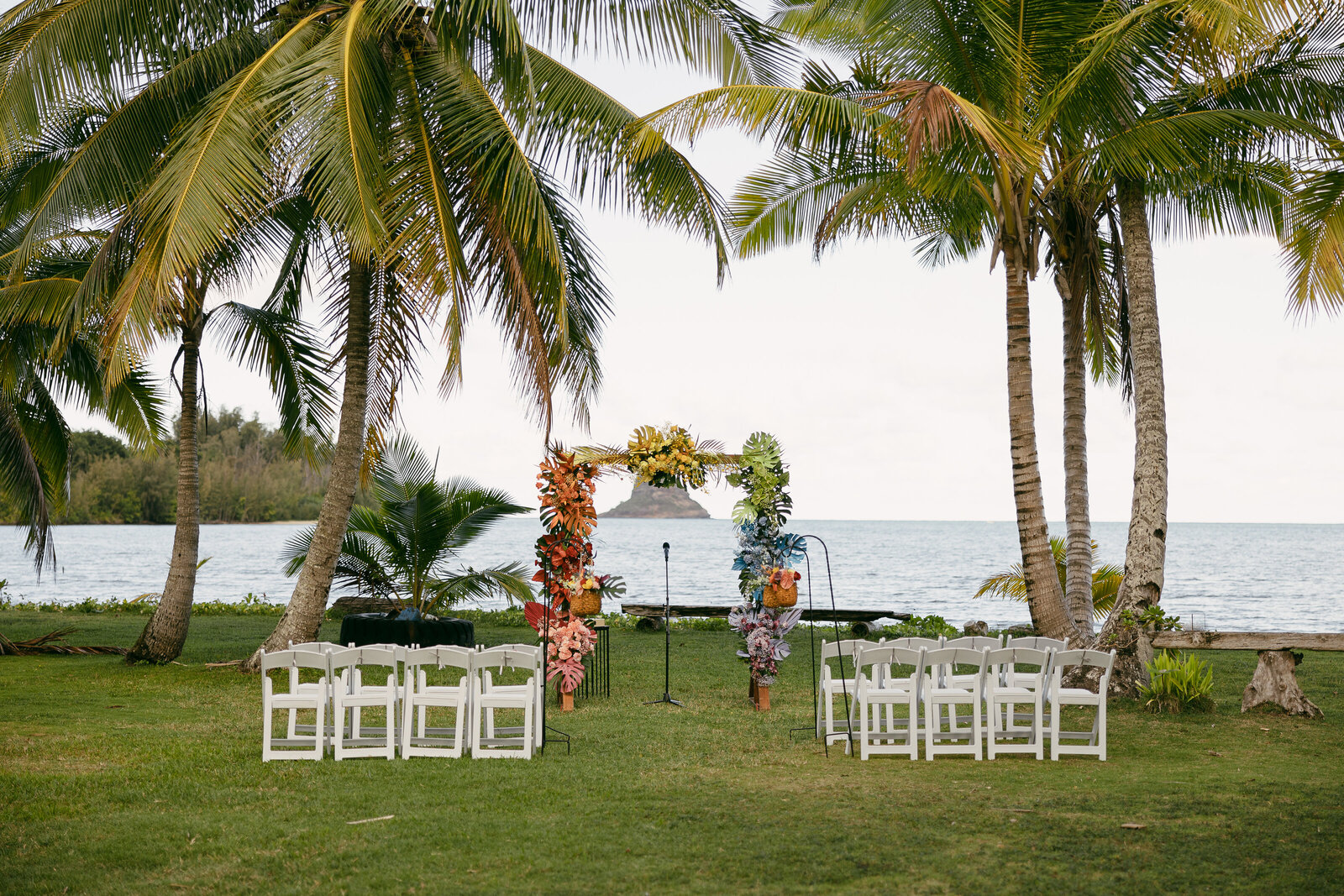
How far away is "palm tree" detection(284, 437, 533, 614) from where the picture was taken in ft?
48.0

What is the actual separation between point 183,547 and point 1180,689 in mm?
11197

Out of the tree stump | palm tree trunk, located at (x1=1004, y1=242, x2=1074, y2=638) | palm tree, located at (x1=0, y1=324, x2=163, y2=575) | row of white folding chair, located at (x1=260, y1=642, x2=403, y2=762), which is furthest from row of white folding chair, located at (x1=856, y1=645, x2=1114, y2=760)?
palm tree, located at (x1=0, y1=324, x2=163, y2=575)

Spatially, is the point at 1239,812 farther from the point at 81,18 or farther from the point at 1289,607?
the point at 1289,607

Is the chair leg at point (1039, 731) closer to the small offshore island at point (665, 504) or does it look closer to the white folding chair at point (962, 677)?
the white folding chair at point (962, 677)

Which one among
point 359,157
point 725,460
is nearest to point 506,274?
point 359,157

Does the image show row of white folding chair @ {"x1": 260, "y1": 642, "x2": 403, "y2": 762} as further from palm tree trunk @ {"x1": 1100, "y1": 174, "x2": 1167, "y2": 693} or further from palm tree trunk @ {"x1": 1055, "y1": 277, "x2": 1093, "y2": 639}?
palm tree trunk @ {"x1": 1055, "y1": 277, "x2": 1093, "y2": 639}

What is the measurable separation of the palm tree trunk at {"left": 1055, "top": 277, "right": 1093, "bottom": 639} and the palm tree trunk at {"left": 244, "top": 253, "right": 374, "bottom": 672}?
26.9 ft

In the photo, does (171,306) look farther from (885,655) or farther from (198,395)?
(885,655)

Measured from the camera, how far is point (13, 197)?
12867 mm

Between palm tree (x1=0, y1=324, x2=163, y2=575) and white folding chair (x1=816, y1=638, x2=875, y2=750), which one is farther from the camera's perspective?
palm tree (x1=0, y1=324, x2=163, y2=575)

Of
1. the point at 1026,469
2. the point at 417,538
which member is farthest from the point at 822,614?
the point at 1026,469

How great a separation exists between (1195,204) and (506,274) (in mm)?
8081

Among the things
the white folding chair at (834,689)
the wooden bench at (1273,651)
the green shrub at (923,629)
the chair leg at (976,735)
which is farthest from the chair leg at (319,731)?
the green shrub at (923,629)

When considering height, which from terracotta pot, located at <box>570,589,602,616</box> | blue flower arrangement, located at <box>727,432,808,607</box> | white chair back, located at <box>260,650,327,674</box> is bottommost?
white chair back, located at <box>260,650,327,674</box>
